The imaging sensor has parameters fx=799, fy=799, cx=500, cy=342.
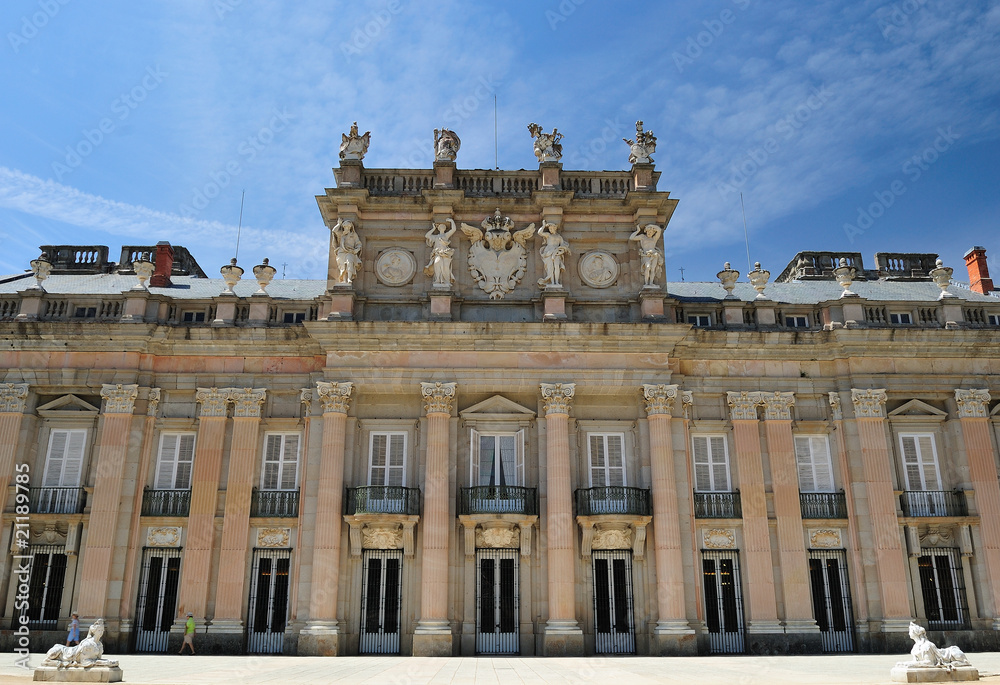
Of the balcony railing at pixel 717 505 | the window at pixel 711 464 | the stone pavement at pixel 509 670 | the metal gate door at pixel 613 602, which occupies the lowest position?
the stone pavement at pixel 509 670

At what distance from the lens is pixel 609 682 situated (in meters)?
16.2

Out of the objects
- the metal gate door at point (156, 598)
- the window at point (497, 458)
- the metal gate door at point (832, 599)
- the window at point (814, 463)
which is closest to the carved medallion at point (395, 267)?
the window at point (497, 458)

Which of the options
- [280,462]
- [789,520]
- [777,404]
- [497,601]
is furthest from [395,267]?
[789,520]

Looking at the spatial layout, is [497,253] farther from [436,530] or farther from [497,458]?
[436,530]

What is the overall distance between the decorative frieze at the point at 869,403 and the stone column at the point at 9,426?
2661cm

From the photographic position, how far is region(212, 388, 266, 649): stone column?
77.9 ft

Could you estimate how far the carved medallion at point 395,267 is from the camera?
26.8 meters

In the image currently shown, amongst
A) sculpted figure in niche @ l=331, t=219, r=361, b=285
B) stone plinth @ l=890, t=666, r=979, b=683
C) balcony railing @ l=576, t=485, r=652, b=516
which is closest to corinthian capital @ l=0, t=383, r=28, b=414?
sculpted figure in niche @ l=331, t=219, r=361, b=285

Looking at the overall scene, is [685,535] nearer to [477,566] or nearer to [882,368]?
[477,566]

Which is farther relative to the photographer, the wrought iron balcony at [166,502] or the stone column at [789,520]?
the wrought iron balcony at [166,502]

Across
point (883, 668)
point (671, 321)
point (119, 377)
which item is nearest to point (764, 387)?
point (671, 321)

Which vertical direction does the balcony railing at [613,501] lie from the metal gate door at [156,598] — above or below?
above

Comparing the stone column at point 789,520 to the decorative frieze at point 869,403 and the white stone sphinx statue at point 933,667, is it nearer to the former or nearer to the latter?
the decorative frieze at point 869,403

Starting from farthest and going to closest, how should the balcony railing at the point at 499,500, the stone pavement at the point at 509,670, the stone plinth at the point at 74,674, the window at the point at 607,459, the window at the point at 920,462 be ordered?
the window at the point at 920,462
the window at the point at 607,459
the balcony railing at the point at 499,500
the stone pavement at the point at 509,670
the stone plinth at the point at 74,674
